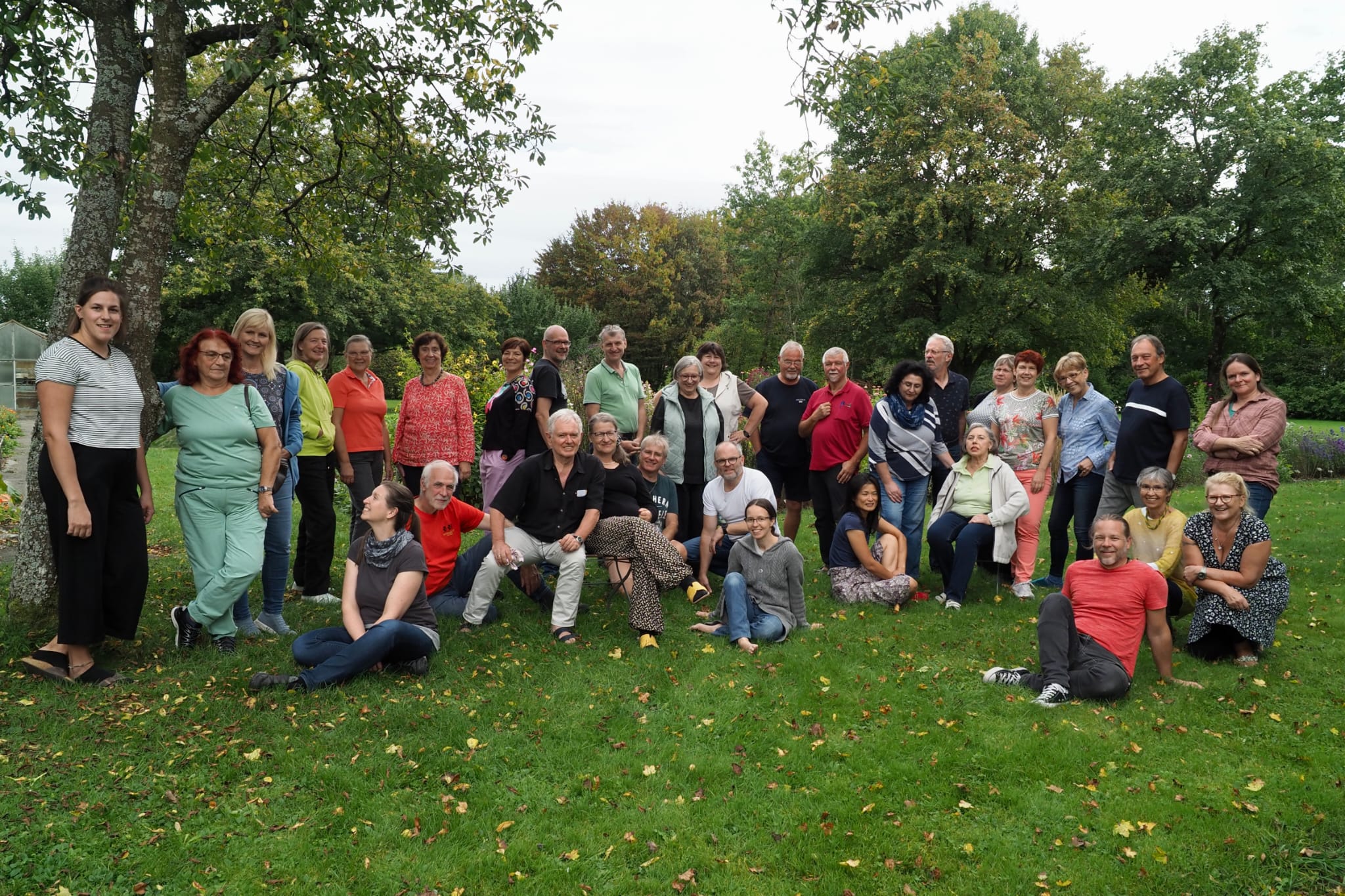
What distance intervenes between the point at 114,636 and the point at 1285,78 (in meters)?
30.0

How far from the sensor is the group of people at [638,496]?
4.73 metres

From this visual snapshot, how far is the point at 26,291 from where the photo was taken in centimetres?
4697

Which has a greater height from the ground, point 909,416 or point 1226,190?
point 1226,190

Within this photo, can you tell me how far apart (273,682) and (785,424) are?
15.2ft

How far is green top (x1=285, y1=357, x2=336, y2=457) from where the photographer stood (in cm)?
604

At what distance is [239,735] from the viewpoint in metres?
4.18

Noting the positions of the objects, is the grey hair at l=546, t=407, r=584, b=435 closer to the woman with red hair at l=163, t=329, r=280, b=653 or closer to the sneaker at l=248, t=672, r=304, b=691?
the woman with red hair at l=163, t=329, r=280, b=653

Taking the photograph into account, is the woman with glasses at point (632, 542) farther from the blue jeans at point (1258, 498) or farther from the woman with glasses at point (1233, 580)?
the blue jeans at point (1258, 498)

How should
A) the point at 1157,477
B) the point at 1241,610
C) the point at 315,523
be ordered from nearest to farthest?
the point at 1241,610
the point at 1157,477
the point at 315,523

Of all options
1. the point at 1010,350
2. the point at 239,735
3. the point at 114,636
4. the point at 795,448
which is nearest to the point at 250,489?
the point at 114,636

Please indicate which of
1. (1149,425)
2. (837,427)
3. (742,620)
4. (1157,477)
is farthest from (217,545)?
(1149,425)

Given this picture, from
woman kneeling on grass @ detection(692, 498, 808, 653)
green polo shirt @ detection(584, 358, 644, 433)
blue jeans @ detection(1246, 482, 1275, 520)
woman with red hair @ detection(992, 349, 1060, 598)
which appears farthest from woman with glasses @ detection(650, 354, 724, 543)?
blue jeans @ detection(1246, 482, 1275, 520)

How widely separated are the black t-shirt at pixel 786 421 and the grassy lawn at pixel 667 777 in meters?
2.37

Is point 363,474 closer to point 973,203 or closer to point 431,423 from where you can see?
point 431,423
